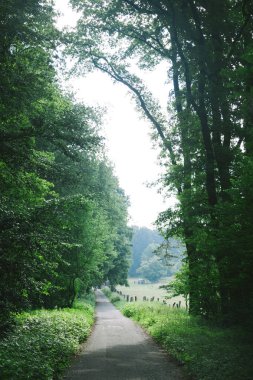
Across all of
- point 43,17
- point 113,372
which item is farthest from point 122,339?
point 43,17

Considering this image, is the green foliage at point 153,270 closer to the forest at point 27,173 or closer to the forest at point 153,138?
the forest at point 153,138

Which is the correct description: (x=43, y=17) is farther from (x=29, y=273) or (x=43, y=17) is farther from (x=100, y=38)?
(x=29, y=273)

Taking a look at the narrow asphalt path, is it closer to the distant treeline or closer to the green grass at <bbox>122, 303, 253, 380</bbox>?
the green grass at <bbox>122, 303, 253, 380</bbox>

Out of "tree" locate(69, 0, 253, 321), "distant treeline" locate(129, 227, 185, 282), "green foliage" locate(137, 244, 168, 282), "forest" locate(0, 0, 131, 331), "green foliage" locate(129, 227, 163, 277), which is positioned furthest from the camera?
"green foliage" locate(129, 227, 163, 277)

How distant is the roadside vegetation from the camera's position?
8258mm

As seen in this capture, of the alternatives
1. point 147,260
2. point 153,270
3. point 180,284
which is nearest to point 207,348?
point 180,284

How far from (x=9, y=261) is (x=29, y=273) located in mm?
841

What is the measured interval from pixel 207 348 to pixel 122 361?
2.72m

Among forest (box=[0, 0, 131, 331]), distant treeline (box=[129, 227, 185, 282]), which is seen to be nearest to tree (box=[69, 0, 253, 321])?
forest (box=[0, 0, 131, 331])

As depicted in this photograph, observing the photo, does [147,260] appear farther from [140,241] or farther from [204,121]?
[204,121]

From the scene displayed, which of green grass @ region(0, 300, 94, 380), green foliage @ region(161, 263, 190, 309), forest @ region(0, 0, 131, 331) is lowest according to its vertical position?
green grass @ region(0, 300, 94, 380)

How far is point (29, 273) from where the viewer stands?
30.6ft

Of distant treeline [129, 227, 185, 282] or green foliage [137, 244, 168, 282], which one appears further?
distant treeline [129, 227, 185, 282]

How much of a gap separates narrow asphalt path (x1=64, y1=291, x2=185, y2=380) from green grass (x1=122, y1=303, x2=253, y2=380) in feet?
1.43
